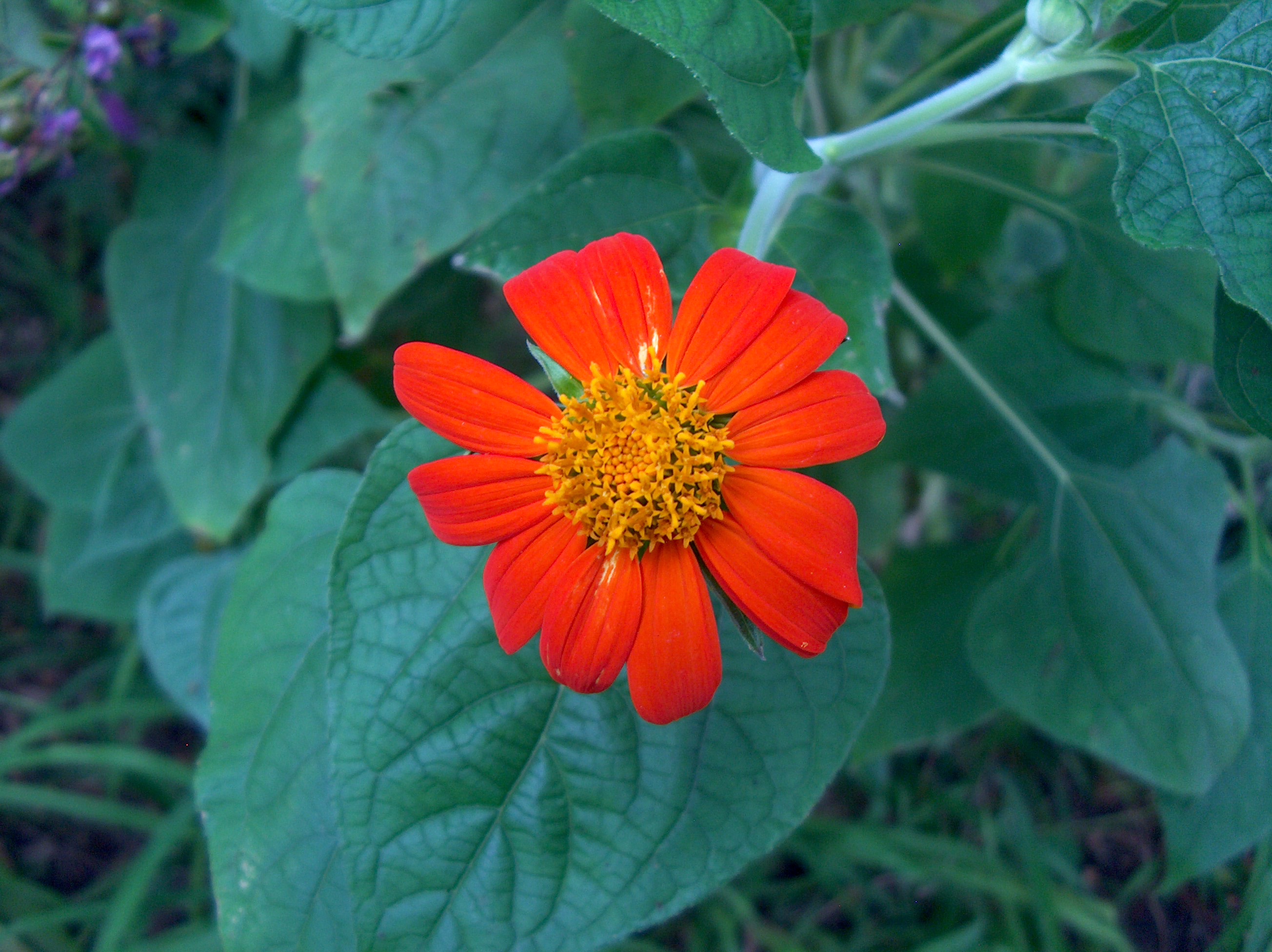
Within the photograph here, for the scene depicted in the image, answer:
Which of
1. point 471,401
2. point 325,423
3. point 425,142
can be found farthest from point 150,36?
Result: point 471,401

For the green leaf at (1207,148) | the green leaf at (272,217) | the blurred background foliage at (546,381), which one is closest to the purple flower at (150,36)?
the blurred background foliage at (546,381)

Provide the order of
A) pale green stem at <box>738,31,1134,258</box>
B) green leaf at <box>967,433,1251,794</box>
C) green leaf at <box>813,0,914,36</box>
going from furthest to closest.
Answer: green leaf at <box>967,433,1251,794</box> → green leaf at <box>813,0,914,36</box> → pale green stem at <box>738,31,1134,258</box>

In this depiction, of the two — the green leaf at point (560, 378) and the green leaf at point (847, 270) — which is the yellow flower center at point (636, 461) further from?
the green leaf at point (847, 270)

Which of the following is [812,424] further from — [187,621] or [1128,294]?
[187,621]

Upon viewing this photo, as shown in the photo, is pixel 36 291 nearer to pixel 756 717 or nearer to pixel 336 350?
pixel 336 350

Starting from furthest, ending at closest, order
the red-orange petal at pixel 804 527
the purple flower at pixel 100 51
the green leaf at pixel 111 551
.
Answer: the green leaf at pixel 111 551, the purple flower at pixel 100 51, the red-orange petal at pixel 804 527

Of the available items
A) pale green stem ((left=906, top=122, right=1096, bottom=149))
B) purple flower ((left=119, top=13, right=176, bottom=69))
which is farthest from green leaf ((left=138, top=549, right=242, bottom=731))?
pale green stem ((left=906, top=122, right=1096, bottom=149))

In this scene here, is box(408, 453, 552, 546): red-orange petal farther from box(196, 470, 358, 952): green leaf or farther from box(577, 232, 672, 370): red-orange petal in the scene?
box(196, 470, 358, 952): green leaf
